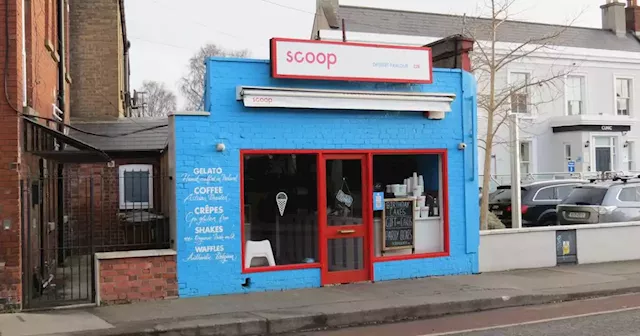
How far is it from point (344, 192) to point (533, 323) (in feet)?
12.7

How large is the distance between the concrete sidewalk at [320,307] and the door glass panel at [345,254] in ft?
1.41

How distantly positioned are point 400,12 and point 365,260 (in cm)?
1807

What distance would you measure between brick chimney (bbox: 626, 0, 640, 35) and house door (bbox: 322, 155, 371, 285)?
26686 millimetres

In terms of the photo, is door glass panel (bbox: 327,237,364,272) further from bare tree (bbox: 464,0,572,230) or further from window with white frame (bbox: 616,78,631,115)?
window with white frame (bbox: 616,78,631,115)

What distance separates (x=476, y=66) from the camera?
766 inches

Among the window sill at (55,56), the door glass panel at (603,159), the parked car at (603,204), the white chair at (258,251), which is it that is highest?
the window sill at (55,56)

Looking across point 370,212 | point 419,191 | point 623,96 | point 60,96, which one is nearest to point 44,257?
point 60,96

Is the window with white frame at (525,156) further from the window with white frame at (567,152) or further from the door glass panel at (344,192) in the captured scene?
the door glass panel at (344,192)

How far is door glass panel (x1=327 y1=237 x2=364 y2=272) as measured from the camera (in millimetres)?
10648

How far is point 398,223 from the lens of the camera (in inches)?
444

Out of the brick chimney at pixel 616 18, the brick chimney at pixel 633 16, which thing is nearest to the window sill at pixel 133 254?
the brick chimney at pixel 616 18

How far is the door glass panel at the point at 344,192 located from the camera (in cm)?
1077

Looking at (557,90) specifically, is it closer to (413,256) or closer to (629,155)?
(629,155)

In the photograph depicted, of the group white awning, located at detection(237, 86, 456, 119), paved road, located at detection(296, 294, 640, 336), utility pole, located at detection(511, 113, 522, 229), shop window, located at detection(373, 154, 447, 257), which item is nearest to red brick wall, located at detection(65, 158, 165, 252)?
white awning, located at detection(237, 86, 456, 119)
